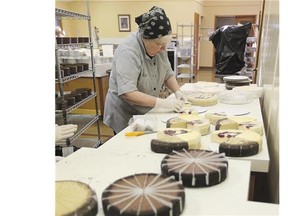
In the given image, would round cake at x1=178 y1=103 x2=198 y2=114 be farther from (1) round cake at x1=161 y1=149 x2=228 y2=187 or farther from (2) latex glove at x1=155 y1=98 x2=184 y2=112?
(1) round cake at x1=161 y1=149 x2=228 y2=187

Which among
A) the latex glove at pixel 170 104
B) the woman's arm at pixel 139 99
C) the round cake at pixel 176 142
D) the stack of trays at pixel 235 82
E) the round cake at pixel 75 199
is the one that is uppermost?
the stack of trays at pixel 235 82

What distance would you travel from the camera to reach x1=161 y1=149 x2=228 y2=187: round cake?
33.9 inches

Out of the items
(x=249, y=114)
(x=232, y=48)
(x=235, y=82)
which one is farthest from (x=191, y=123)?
(x=232, y=48)

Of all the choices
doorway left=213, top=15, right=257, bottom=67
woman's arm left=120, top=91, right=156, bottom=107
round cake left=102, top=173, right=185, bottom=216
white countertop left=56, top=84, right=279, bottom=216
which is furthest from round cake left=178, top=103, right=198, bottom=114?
doorway left=213, top=15, right=257, bottom=67

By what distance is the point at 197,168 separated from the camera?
2.94ft

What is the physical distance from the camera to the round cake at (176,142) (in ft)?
3.76

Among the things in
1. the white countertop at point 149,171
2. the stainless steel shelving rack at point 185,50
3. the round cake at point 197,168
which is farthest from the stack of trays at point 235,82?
the stainless steel shelving rack at point 185,50

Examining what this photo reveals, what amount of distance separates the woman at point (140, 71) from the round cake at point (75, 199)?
954 millimetres

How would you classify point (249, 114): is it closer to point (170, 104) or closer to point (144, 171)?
point (170, 104)

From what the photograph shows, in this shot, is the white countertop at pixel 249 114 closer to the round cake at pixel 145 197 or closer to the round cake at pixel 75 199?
the round cake at pixel 145 197

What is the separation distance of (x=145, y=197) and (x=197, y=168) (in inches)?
8.9

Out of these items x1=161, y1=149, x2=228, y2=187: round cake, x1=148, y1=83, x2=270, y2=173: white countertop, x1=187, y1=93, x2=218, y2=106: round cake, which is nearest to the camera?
x1=161, y1=149, x2=228, y2=187: round cake

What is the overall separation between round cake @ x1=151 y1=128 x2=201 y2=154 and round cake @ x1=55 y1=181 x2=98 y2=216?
16.4 inches
